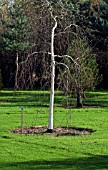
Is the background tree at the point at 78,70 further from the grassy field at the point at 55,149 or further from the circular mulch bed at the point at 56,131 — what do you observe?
the grassy field at the point at 55,149

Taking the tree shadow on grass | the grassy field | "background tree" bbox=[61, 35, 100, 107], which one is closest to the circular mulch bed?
the grassy field

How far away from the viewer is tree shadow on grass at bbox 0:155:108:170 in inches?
455

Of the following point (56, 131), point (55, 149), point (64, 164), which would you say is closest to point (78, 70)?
point (56, 131)

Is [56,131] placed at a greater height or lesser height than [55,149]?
greater

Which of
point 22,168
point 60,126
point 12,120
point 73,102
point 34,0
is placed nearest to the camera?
point 22,168

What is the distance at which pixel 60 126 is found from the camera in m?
20.1

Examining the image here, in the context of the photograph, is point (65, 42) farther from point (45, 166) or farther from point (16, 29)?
point (16, 29)

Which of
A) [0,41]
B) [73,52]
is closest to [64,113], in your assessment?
[73,52]

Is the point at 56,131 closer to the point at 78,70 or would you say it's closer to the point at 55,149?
the point at 78,70

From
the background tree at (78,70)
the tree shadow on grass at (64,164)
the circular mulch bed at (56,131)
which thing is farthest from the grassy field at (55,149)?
the background tree at (78,70)

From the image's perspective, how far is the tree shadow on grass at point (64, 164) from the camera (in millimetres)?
11555

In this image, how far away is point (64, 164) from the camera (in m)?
12.0

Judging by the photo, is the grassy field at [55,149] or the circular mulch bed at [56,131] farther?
the circular mulch bed at [56,131]

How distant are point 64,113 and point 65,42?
6.29 meters
